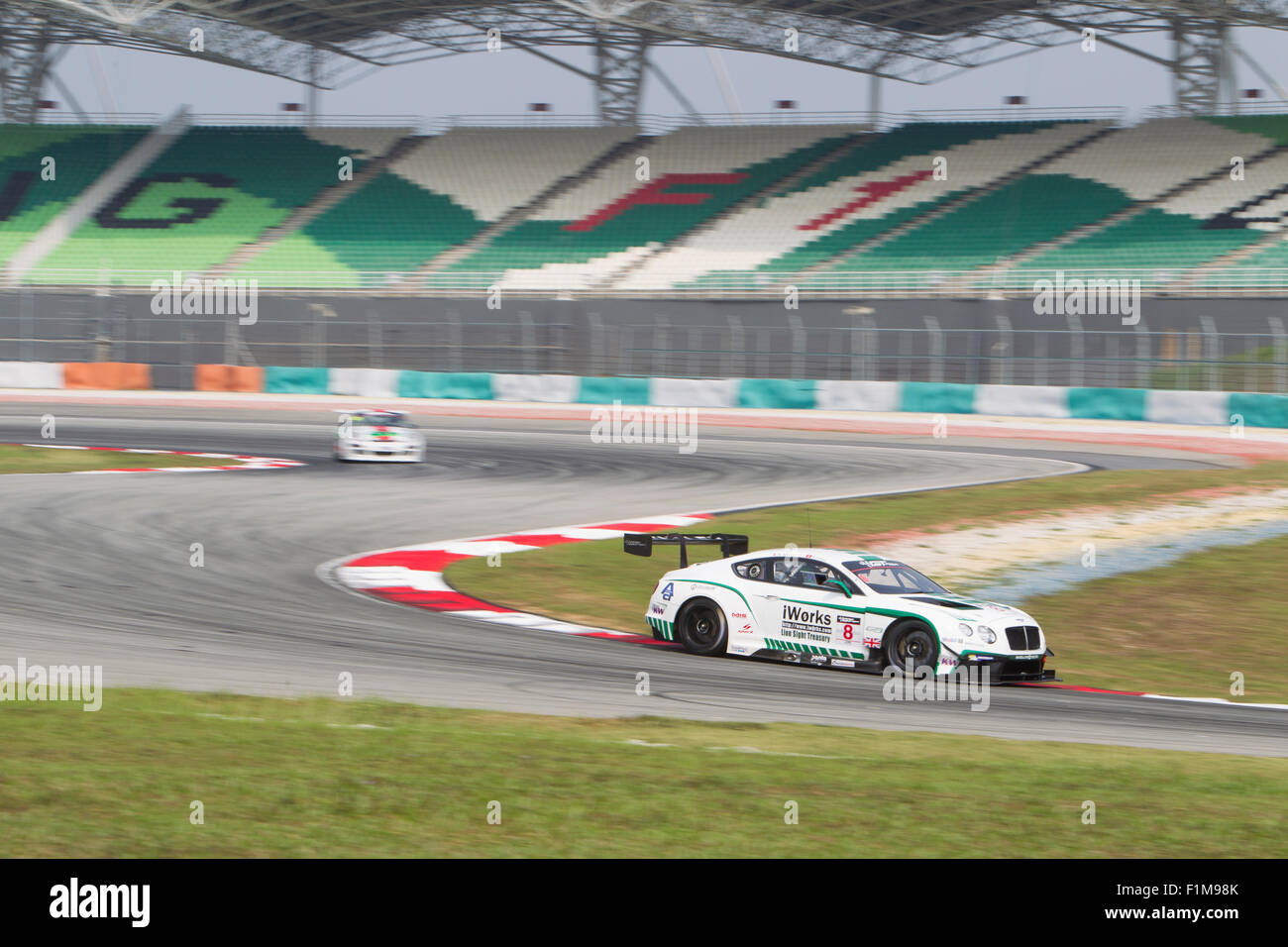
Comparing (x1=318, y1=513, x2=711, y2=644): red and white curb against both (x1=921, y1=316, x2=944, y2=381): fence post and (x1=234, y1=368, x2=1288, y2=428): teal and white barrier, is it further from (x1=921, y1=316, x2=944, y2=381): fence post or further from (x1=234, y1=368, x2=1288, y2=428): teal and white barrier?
(x1=921, y1=316, x2=944, y2=381): fence post

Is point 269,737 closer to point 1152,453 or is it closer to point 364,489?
point 364,489

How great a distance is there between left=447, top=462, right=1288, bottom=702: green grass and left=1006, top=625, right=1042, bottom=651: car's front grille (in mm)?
674

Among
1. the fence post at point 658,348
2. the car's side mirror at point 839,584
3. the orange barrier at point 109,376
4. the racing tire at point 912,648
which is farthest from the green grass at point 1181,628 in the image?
the orange barrier at point 109,376

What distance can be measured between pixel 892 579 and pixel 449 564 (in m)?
5.70

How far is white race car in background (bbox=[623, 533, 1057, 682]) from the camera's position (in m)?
11.6

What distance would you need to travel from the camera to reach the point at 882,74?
50.2 metres

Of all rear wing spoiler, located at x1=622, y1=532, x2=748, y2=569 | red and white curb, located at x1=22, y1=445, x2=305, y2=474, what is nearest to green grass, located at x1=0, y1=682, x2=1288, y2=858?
rear wing spoiler, located at x1=622, y1=532, x2=748, y2=569

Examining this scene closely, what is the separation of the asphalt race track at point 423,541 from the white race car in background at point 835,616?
28 cm

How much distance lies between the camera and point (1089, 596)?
→ 15.3m

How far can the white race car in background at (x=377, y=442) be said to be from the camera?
86.6 feet

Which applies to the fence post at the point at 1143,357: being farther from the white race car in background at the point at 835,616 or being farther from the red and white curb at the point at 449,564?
the white race car in background at the point at 835,616

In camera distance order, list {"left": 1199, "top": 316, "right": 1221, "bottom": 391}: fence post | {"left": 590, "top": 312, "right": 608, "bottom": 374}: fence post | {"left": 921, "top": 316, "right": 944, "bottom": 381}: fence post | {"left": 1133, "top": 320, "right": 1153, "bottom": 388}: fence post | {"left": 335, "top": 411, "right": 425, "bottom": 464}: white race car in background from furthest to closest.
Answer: {"left": 590, "top": 312, "right": 608, "bottom": 374}: fence post
{"left": 921, "top": 316, "right": 944, "bottom": 381}: fence post
{"left": 1133, "top": 320, "right": 1153, "bottom": 388}: fence post
{"left": 1199, "top": 316, "right": 1221, "bottom": 391}: fence post
{"left": 335, "top": 411, "right": 425, "bottom": 464}: white race car in background
